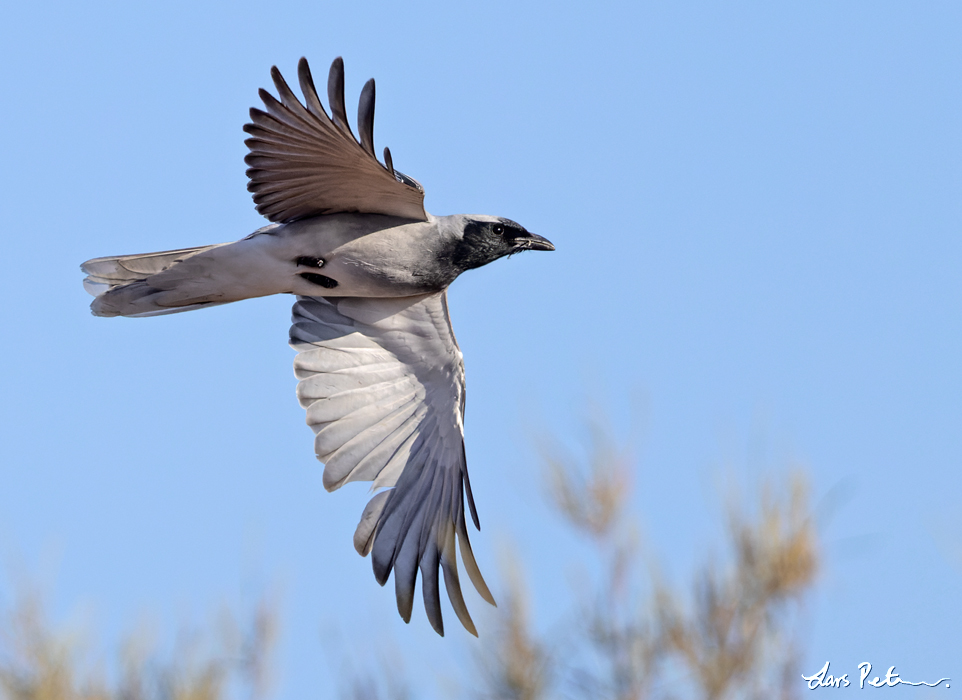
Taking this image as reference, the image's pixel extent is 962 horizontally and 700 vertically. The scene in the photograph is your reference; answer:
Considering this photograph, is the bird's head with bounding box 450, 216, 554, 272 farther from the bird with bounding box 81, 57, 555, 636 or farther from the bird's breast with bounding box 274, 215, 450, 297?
the bird's breast with bounding box 274, 215, 450, 297

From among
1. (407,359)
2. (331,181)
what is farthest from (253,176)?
(407,359)

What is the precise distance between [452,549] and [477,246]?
4.91 ft

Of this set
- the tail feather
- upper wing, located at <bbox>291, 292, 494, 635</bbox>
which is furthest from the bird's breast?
upper wing, located at <bbox>291, 292, 494, 635</bbox>

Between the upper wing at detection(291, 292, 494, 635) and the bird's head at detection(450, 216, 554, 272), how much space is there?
0.67 metres

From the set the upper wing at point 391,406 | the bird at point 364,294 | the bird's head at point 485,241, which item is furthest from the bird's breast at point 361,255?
the upper wing at point 391,406

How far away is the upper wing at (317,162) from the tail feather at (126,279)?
1.48 feet

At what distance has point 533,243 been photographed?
498cm

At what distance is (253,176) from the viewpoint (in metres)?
4.21

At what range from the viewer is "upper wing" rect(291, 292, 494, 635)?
525 cm

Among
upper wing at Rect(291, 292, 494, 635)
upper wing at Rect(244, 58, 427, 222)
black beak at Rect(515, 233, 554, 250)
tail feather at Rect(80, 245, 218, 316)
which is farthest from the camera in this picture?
upper wing at Rect(291, 292, 494, 635)

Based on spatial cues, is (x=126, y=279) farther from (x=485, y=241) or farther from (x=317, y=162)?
(x=485, y=241)

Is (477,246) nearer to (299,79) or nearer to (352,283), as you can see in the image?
(352,283)

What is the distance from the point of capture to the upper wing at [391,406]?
17.2 ft

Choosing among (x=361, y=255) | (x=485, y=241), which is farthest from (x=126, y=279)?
(x=485, y=241)
